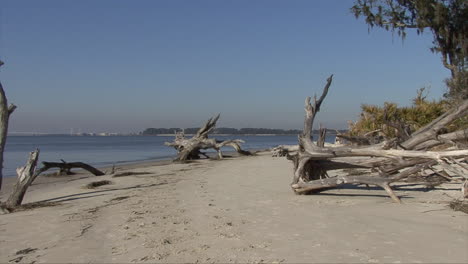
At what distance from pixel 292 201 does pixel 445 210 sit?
7.94ft

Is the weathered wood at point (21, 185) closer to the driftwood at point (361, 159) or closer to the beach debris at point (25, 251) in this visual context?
the beach debris at point (25, 251)

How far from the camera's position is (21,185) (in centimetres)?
785

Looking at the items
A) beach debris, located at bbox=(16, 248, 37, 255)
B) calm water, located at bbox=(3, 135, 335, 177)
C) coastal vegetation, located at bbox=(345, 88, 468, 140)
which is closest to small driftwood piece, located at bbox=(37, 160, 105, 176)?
beach debris, located at bbox=(16, 248, 37, 255)

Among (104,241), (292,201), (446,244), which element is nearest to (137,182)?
(292,201)

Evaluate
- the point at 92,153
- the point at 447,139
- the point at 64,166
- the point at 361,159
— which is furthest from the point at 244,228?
the point at 92,153

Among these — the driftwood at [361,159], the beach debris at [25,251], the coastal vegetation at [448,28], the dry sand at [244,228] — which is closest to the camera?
the dry sand at [244,228]

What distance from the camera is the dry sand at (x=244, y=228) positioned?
13.7 ft

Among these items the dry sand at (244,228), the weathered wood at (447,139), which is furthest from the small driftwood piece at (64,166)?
the weathered wood at (447,139)

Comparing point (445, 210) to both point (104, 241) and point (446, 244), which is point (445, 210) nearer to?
point (446, 244)

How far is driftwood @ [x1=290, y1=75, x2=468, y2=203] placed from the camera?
7142 mm

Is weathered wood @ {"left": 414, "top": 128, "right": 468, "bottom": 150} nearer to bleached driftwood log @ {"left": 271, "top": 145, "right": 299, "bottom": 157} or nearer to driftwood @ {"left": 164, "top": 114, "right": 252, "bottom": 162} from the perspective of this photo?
bleached driftwood log @ {"left": 271, "top": 145, "right": 299, "bottom": 157}

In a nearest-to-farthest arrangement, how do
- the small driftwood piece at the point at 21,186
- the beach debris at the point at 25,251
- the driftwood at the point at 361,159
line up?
the beach debris at the point at 25,251
the driftwood at the point at 361,159
the small driftwood piece at the point at 21,186

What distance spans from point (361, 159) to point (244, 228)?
364 centimetres

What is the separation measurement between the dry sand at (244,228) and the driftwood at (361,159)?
342 mm
